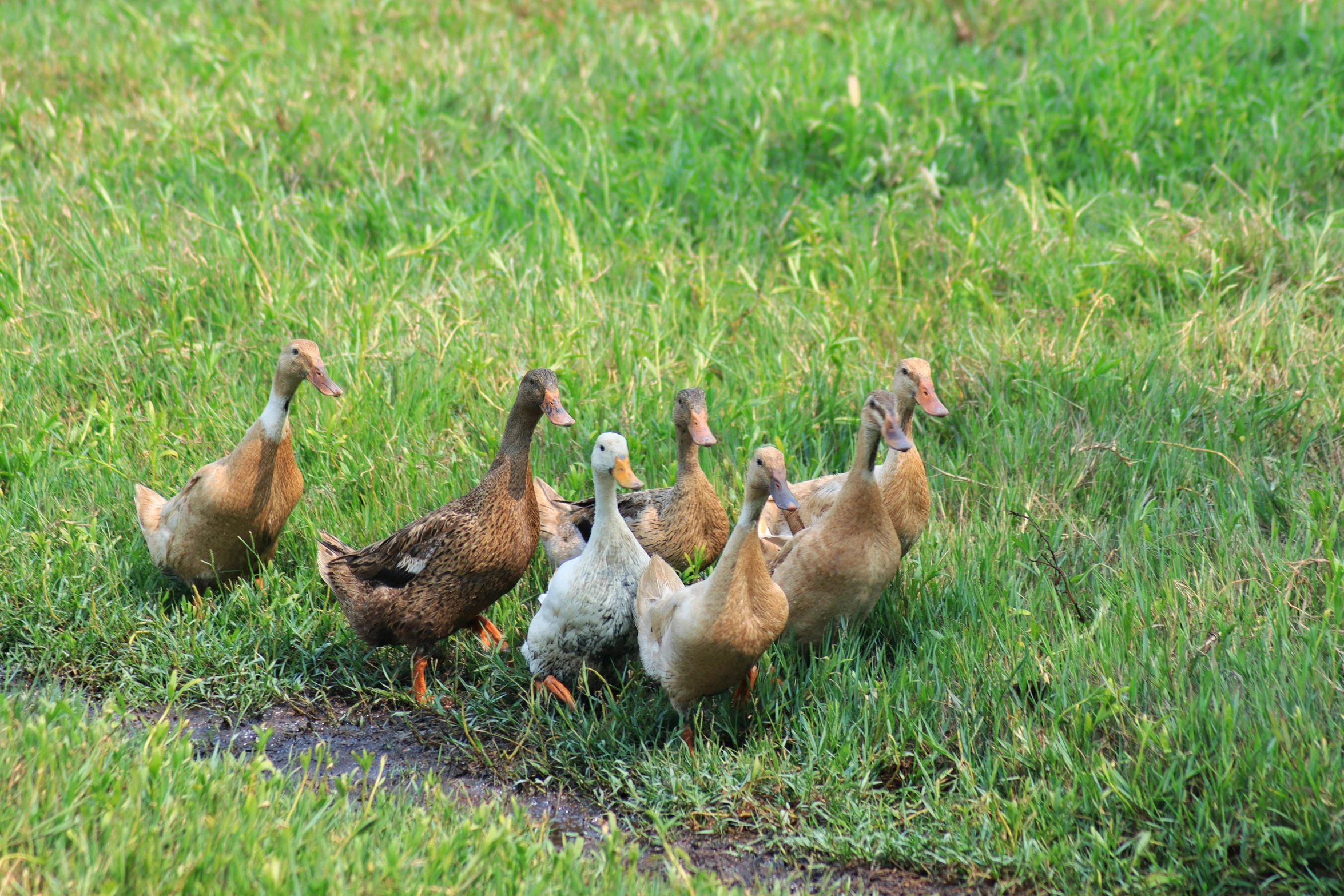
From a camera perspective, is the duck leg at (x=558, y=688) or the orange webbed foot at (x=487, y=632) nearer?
the duck leg at (x=558, y=688)

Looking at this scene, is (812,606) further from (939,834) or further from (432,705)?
(432,705)

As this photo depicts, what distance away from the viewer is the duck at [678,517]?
4.58 m

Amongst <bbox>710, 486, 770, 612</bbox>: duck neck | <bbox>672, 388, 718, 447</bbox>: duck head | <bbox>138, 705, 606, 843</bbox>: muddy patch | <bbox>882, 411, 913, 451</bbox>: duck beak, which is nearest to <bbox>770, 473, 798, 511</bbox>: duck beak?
<bbox>710, 486, 770, 612</bbox>: duck neck

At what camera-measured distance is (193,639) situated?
4.48 meters

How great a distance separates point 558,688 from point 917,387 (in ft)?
5.58

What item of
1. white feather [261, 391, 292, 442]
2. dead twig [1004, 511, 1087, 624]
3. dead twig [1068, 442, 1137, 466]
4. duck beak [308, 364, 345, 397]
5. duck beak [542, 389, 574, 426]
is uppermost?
duck beak [308, 364, 345, 397]

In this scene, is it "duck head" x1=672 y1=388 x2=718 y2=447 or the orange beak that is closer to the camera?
"duck head" x1=672 y1=388 x2=718 y2=447

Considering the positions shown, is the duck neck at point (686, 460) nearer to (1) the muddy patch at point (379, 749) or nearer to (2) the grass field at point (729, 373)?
(2) the grass field at point (729, 373)

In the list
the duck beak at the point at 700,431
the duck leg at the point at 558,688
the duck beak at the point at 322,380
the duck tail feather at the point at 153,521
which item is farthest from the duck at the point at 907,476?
the duck tail feather at the point at 153,521

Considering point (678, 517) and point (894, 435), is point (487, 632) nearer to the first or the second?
point (678, 517)

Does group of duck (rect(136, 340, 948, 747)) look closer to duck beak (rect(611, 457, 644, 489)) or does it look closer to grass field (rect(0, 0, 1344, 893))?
duck beak (rect(611, 457, 644, 489))

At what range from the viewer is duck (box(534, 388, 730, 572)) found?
458 centimetres

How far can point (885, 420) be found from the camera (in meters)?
4.06

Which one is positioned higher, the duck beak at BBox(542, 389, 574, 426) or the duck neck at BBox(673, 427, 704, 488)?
the duck beak at BBox(542, 389, 574, 426)
